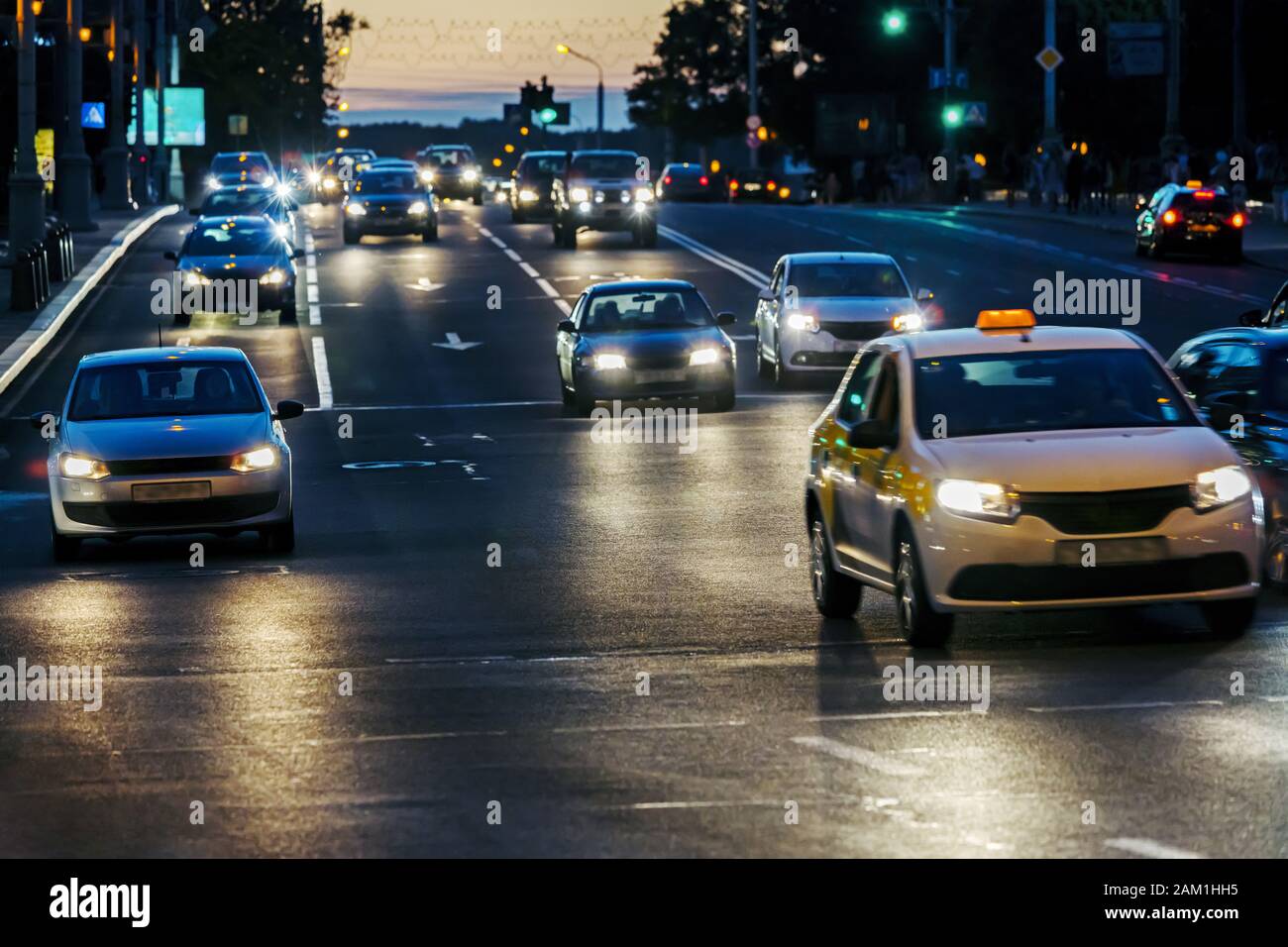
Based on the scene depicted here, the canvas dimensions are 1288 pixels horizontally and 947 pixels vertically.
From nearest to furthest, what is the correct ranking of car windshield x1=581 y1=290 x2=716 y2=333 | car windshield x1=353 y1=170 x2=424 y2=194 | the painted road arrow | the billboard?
car windshield x1=581 y1=290 x2=716 y2=333
the painted road arrow
car windshield x1=353 y1=170 x2=424 y2=194
the billboard

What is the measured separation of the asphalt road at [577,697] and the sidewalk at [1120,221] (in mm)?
32964

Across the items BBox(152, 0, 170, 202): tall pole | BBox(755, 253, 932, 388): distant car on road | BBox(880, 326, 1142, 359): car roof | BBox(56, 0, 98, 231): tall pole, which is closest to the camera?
BBox(880, 326, 1142, 359): car roof

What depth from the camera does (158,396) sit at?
793 inches

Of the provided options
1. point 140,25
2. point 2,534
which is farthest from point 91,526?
point 140,25

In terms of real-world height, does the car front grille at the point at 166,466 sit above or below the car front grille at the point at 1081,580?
below

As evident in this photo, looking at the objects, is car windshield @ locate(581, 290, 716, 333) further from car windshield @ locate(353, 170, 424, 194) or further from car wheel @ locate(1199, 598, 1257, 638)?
car windshield @ locate(353, 170, 424, 194)

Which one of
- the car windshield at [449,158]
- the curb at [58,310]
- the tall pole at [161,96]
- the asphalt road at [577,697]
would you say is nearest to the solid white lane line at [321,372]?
the curb at [58,310]

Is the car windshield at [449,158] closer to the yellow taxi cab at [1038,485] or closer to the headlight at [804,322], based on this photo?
the headlight at [804,322]

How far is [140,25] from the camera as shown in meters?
85.0

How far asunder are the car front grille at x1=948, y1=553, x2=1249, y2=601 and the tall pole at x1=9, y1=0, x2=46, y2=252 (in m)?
36.6

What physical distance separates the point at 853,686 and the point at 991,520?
117cm

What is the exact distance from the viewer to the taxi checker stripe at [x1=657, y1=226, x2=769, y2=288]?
167 ft

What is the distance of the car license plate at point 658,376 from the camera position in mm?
29875

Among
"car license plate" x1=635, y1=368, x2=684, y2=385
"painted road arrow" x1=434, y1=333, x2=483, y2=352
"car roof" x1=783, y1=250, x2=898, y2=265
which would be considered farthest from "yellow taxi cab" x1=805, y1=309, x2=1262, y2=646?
"painted road arrow" x1=434, y1=333, x2=483, y2=352
